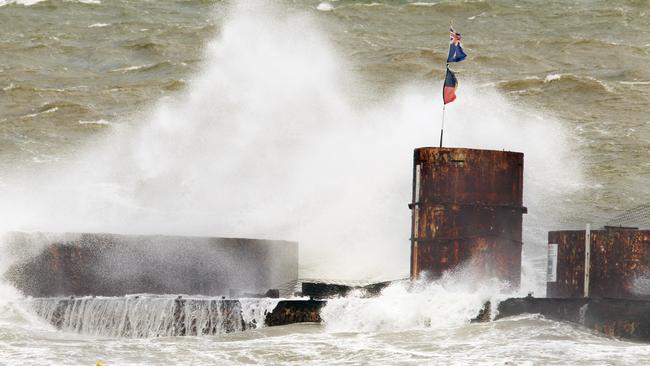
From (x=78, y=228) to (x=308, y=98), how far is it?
9.49 metres

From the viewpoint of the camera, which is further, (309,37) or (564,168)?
(309,37)

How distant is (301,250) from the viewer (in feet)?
65.9

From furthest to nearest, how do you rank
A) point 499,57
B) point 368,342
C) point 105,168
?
point 499,57 → point 105,168 → point 368,342

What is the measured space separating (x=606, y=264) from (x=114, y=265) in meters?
6.27

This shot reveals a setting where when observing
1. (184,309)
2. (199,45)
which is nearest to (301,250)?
(184,309)

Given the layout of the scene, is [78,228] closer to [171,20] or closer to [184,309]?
[184,309]

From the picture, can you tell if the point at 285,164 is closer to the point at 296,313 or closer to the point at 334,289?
the point at 334,289

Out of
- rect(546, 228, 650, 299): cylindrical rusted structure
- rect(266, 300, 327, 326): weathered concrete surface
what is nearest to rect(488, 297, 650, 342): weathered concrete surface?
rect(546, 228, 650, 299): cylindrical rusted structure

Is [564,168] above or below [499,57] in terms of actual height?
below

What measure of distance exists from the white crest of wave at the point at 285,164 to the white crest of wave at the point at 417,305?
136 inches

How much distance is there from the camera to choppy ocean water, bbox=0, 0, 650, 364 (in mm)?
13586

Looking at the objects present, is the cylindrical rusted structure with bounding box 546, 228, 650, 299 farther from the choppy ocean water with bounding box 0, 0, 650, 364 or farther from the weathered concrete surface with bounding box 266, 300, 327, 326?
the weathered concrete surface with bounding box 266, 300, 327, 326

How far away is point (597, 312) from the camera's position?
13156 mm

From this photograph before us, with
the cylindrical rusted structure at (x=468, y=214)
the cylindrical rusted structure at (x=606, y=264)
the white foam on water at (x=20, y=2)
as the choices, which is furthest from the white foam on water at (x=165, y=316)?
the white foam on water at (x=20, y=2)
